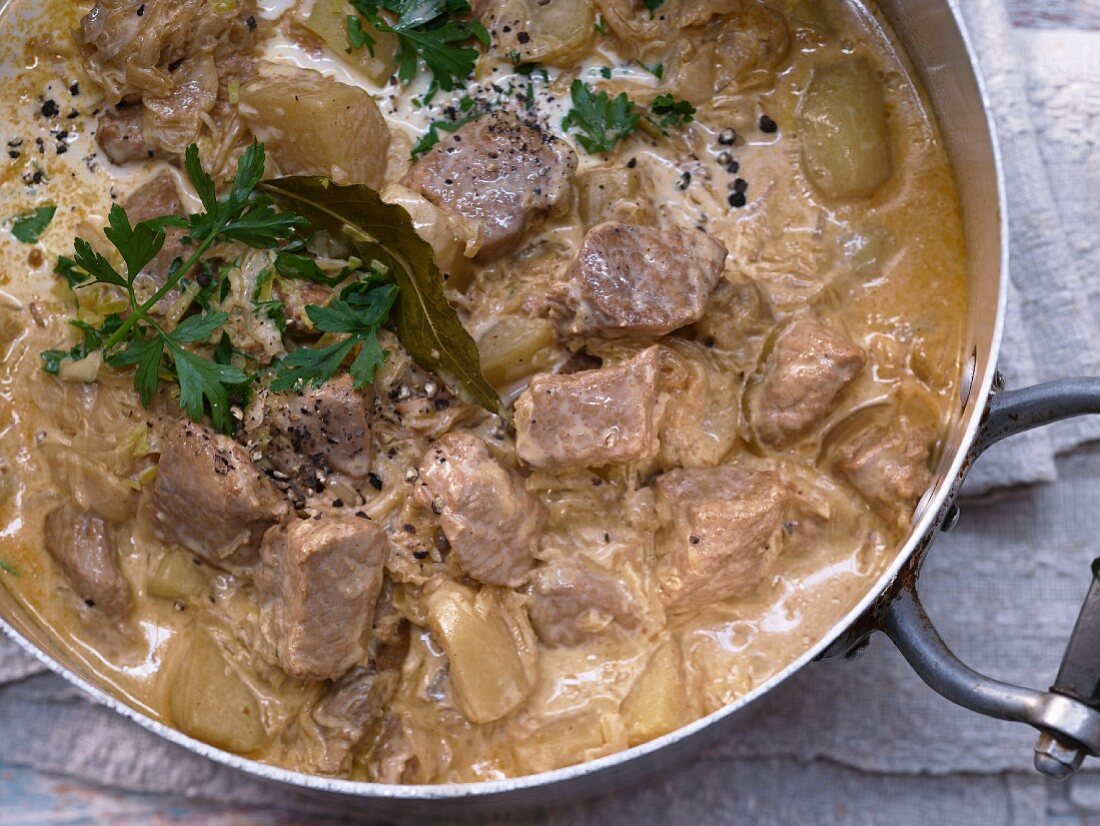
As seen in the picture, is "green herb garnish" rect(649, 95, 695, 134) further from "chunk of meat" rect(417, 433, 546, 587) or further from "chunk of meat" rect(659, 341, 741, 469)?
"chunk of meat" rect(417, 433, 546, 587)

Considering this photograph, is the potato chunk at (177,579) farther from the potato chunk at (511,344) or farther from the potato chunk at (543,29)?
the potato chunk at (543,29)

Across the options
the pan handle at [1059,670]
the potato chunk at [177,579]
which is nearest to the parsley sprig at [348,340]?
the potato chunk at [177,579]

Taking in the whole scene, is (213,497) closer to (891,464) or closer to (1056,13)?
(891,464)

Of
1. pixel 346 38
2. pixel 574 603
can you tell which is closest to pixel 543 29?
pixel 346 38

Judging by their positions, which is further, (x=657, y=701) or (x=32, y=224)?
(x=32, y=224)

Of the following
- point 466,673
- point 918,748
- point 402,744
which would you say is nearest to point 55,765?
point 402,744

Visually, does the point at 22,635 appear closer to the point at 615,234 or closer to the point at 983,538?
the point at 615,234
